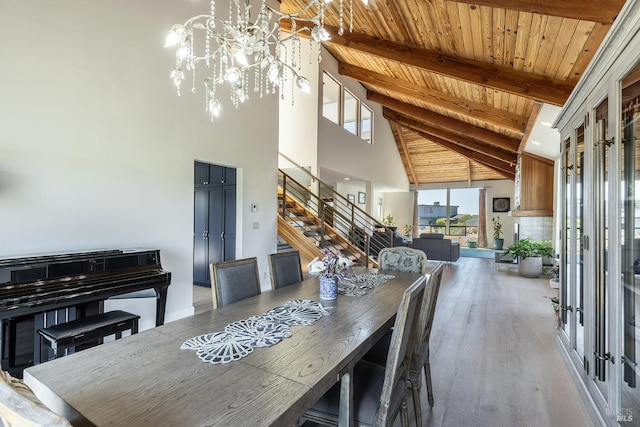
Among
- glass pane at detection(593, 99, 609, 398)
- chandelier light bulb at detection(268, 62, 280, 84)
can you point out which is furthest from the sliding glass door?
chandelier light bulb at detection(268, 62, 280, 84)

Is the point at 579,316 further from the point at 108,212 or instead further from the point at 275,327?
the point at 108,212

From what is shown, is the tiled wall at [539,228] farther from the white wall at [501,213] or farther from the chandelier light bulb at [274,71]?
the chandelier light bulb at [274,71]

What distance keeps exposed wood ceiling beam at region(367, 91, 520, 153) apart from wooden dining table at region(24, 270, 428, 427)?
7.30 meters

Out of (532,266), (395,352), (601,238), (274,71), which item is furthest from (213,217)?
(532,266)

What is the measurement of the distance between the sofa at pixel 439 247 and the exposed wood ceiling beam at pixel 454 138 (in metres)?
2.82

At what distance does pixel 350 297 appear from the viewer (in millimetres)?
2113

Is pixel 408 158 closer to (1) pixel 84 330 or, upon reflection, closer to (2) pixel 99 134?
(2) pixel 99 134

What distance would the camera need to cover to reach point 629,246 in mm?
1672

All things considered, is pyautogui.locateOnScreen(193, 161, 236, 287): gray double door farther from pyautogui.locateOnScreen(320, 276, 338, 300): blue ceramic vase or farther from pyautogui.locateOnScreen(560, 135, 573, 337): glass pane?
pyautogui.locateOnScreen(560, 135, 573, 337): glass pane

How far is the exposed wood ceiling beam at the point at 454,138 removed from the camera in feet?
29.2

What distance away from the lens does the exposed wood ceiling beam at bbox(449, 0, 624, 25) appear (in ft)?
7.03

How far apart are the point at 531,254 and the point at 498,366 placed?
5081 mm

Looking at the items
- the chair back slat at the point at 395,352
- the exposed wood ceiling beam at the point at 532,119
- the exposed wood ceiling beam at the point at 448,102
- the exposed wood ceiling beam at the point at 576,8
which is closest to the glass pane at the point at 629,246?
the exposed wood ceiling beam at the point at 576,8

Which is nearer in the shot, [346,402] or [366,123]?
[346,402]
